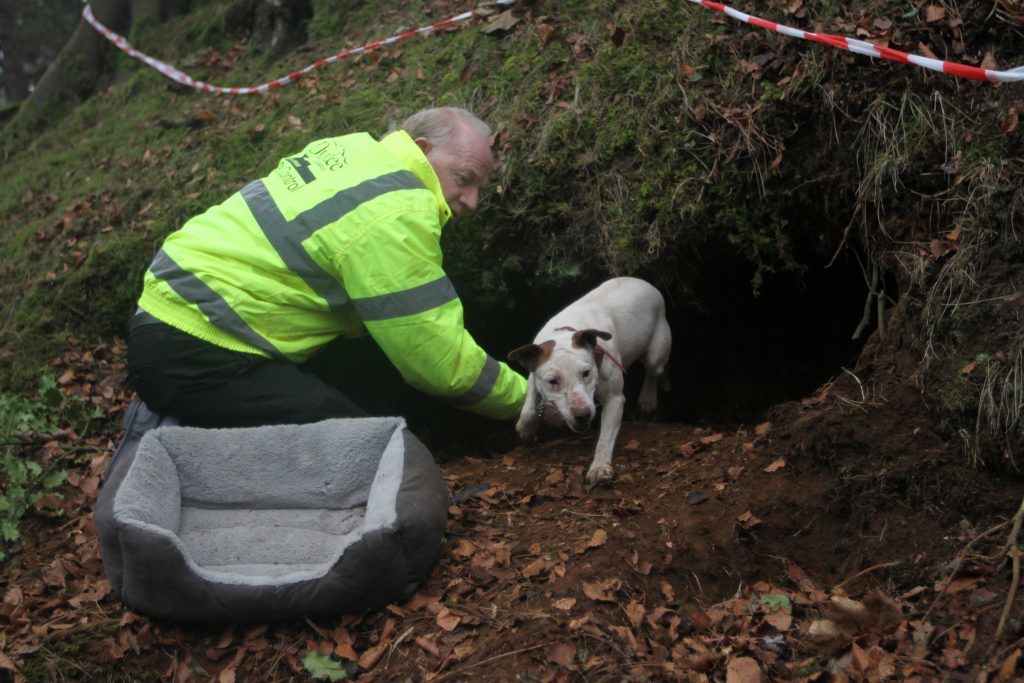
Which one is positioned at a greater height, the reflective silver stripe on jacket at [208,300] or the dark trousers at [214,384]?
the reflective silver stripe on jacket at [208,300]

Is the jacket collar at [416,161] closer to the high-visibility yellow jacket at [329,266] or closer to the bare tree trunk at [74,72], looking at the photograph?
the high-visibility yellow jacket at [329,266]

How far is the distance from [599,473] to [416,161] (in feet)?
6.33

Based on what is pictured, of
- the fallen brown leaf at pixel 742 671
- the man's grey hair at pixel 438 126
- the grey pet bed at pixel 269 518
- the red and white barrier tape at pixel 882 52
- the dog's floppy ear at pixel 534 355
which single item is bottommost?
the fallen brown leaf at pixel 742 671

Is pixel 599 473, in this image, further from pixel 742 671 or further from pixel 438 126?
pixel 438 126

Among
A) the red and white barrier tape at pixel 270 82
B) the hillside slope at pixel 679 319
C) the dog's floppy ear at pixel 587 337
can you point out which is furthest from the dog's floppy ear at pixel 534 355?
the red and white barrier tape at pixel 270 82

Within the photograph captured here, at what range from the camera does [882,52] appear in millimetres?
5023

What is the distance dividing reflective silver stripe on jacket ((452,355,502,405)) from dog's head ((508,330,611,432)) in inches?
6.9

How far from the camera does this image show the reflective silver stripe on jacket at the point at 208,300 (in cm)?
452

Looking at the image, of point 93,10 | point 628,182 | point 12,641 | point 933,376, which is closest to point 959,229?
point 933,376

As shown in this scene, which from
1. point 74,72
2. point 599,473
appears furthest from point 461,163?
point 74,72


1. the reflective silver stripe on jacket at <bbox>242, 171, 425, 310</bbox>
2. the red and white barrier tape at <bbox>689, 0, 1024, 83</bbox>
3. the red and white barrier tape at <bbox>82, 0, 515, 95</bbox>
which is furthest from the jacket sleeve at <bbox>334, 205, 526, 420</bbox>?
the red and white barrier tape at <bbox>82, 0, 515, 95</bbox>

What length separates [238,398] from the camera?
4.66 m

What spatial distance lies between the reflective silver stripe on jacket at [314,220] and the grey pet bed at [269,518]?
0.71 metres

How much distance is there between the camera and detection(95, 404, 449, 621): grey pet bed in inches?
151
